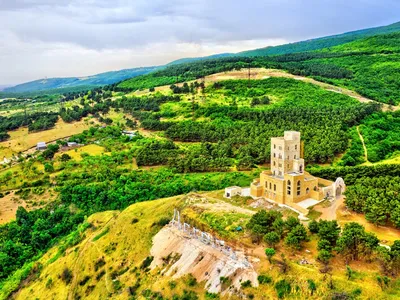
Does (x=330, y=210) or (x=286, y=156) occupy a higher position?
(x=286, y=156)

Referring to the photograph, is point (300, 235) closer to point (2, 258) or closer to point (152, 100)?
point (2, 258)

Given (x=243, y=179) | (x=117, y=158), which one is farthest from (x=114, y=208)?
(x=243, y=179)

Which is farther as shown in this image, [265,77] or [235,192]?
[265,77]

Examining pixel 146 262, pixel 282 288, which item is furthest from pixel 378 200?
pixel 146 262

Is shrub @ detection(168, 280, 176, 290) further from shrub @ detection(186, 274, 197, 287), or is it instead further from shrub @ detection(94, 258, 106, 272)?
shrub @ detection(94, 258, 106, 272)

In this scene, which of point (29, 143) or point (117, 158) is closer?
point (117, 158)

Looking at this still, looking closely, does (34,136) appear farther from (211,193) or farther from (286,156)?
(286,156)

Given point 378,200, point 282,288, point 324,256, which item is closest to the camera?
point 282,288
